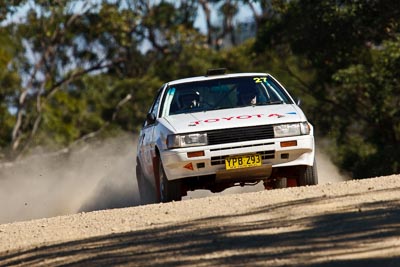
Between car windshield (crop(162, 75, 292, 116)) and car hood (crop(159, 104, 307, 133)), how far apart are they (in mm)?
241

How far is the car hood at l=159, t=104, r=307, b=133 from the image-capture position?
13.3 m

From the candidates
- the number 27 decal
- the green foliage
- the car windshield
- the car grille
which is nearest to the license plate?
the car grille

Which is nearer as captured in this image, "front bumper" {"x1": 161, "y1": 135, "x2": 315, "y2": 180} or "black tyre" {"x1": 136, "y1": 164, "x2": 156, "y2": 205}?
"front bumper" {"x1": 161, "y1": 135, "x2": 315, "y2": 180}

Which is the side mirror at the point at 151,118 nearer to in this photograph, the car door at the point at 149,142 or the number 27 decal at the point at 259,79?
the car door at the point at 149,142

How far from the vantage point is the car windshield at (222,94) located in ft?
46.5

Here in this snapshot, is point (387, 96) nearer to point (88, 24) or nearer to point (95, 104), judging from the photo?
point (88, 24)

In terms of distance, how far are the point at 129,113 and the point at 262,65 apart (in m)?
7.72

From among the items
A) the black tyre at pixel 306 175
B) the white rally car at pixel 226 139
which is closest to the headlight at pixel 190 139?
the white rally car at pixel 226 139

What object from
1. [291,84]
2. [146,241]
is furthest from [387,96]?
[146,241]

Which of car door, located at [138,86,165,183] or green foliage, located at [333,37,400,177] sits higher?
car door, located at [138,86,165,183]

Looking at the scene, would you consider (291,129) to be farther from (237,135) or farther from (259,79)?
(259,79)

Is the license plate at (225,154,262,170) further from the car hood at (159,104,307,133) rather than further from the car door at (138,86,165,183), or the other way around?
the car door at (138,86,165,183)

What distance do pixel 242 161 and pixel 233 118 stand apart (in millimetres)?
503

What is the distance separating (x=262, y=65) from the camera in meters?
47.5
